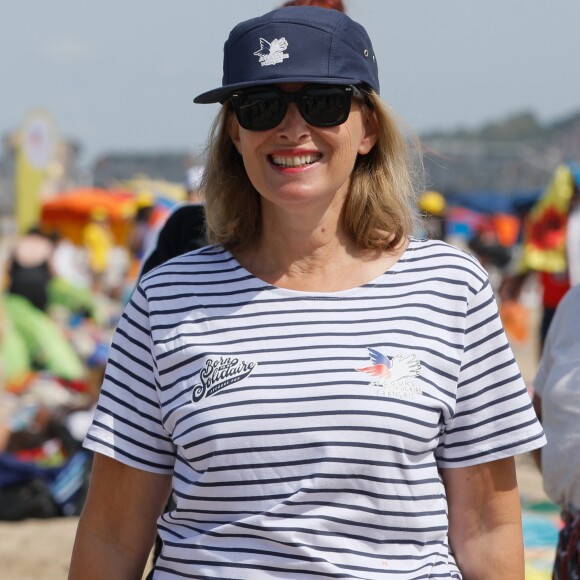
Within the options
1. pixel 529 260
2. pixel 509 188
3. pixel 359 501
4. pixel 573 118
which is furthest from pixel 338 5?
pixel 573 118

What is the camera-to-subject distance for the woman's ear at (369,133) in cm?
216

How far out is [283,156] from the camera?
6.73 feet

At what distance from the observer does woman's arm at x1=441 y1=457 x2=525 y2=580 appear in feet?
6.60

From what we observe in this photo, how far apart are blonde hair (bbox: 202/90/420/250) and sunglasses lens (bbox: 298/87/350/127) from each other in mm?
107

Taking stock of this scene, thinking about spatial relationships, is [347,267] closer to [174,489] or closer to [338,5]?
[174,489]

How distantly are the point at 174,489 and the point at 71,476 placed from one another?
15.2 feet

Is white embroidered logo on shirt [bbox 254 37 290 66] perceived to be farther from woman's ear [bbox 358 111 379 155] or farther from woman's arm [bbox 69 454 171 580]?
woman's arm [bbox 69 454 171 580]

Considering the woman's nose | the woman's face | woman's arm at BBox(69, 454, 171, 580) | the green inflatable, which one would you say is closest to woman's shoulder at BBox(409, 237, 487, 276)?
the woman's face

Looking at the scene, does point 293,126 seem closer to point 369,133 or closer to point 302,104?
point 302,104

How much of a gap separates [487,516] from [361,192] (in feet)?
2.17

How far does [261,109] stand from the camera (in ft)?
6.64

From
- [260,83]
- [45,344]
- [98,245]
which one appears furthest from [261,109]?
[98,245]

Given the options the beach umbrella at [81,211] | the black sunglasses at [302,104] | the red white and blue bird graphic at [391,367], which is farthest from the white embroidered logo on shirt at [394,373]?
the beach umbrella at [81,211]

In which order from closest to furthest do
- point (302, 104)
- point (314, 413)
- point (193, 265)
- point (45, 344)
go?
point (314, 413) → point (302, 104) → point (193, 265) → point (45, 344)
